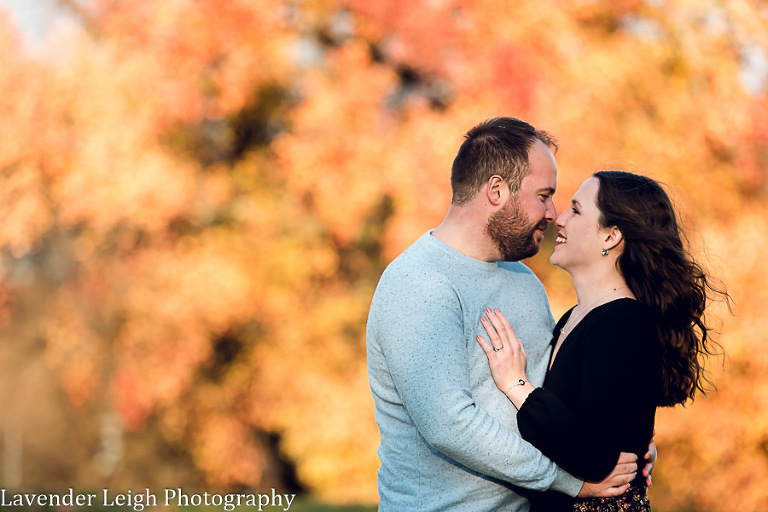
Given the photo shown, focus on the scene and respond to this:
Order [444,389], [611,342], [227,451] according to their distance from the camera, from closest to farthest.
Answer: [444,389] < [611,342] < [227,451]

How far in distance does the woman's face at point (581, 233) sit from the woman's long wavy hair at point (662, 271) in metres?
0.04

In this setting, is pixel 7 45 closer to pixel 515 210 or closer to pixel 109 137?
pixel 109 137

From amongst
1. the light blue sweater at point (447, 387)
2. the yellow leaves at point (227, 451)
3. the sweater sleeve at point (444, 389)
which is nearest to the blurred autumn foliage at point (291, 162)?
the yellow leaves at point (227, 451)

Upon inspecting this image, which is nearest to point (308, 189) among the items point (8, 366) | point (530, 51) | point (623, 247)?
point (530, 51)

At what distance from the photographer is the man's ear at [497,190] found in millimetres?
2545

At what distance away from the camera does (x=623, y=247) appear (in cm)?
265

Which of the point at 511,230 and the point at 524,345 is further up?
the point at 511,230

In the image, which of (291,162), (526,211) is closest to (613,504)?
(526,211)

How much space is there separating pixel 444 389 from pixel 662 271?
874mm

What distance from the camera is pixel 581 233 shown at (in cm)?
269

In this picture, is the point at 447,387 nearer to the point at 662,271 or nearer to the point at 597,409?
the point at 597,409

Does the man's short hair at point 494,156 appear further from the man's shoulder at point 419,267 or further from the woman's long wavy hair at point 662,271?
the woman's long wavy hair at point 662,271

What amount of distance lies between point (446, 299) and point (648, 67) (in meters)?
7.00

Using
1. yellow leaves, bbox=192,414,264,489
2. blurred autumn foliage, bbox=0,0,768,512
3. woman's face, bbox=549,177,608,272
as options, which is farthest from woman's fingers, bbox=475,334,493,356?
yellow leaves, bbox=192,414,264,489
